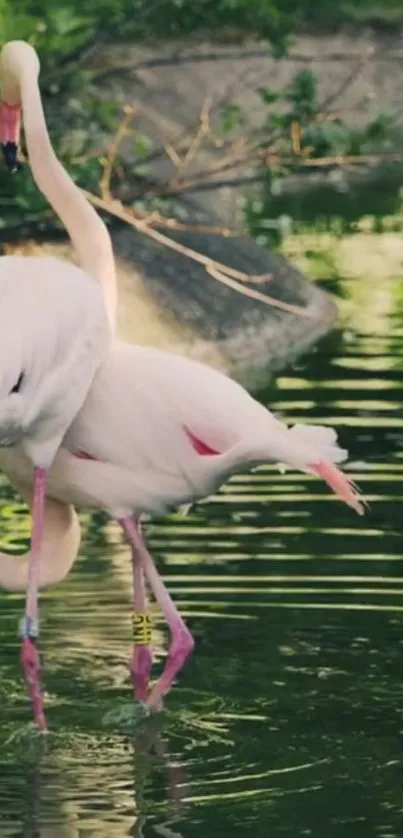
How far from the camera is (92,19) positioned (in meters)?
13.8

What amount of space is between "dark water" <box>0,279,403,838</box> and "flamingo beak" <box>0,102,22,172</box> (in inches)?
56.2

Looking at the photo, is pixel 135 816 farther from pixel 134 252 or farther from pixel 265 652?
pixel 134 252

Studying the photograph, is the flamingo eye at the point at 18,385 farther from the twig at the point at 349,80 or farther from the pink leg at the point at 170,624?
the twig at the point at 349,80

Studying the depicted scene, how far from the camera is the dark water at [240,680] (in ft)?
20.1

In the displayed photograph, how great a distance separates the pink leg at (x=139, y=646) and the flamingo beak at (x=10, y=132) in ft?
4.08

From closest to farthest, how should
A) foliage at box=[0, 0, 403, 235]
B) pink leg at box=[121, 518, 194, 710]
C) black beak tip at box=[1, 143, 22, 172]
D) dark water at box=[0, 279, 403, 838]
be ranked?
dark water at box=[0, 279, 403, 838] < pink leg at box=[121, 518, 194, 710] < black beak tip at box=[1, 143, 22, 172] < foliage at box=[0, 0, 403, 235]

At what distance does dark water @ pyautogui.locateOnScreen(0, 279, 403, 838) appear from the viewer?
6.13 m

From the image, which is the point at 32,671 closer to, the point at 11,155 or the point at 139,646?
the point at 139,646

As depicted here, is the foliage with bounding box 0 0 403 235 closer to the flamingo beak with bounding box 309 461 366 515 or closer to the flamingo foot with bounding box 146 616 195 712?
the flamingo foot with bounding box 146 616 195 712

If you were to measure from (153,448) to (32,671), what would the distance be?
71cm

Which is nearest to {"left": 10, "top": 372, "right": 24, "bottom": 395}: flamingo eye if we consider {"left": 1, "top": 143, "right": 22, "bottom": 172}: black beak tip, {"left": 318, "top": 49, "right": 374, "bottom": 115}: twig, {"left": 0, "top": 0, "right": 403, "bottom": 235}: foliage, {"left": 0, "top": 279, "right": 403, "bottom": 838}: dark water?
{"left": 0, "top": 279, "right": 403, "bottom": 838}: dark water

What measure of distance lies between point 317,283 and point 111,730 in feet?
35.2

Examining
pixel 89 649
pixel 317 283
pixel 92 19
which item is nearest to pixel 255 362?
pixel 92 19

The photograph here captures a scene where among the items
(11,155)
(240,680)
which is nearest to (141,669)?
(240,680)
